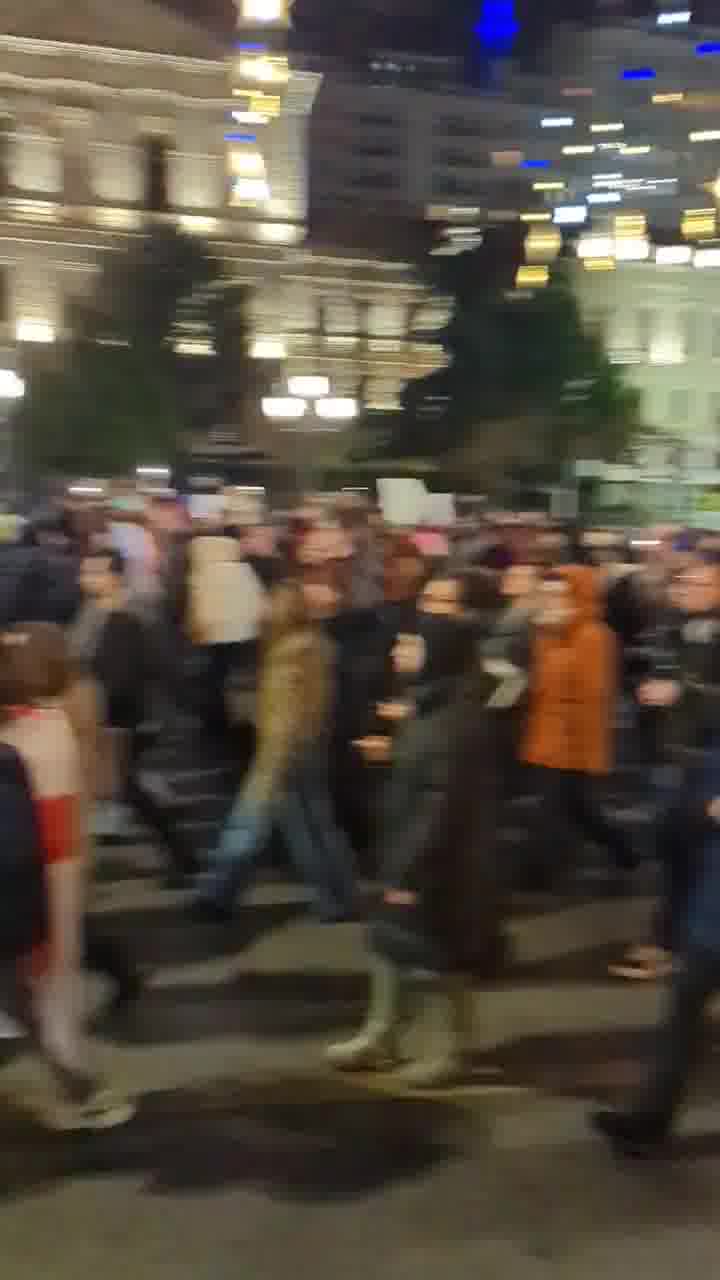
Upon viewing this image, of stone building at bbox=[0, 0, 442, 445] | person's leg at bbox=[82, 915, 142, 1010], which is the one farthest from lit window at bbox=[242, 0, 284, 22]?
person's leg at bbox=[82, 915, 142, 1010]

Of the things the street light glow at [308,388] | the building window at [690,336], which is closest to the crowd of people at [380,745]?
the street light glow at [308,388]

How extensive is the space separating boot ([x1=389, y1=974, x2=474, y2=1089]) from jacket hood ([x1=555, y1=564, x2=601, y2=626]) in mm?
2812

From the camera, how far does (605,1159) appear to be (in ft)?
15.9

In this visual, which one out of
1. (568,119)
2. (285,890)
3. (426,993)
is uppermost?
(568,119)

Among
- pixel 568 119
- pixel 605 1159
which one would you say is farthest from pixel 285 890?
pixel 568 119

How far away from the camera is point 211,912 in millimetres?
7344

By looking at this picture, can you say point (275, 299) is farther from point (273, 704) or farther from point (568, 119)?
point (273, 704)

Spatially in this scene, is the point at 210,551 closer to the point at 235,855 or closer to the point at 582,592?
the point at 582,592

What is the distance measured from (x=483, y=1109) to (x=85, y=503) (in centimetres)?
1014

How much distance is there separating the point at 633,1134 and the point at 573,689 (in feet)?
10.5

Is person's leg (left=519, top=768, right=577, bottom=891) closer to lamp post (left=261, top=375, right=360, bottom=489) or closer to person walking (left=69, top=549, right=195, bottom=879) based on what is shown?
person walking (left=69, top=549, right=195, bottom=879)

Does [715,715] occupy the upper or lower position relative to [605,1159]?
upper

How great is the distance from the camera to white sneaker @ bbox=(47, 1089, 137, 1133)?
498cm

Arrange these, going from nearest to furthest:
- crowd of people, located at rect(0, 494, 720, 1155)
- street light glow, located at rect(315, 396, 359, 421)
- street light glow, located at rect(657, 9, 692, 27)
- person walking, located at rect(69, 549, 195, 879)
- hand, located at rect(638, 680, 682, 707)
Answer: crowd of people, located at rect(0, 494, 720, 1155) → hand, located at rect(638, 680, 682, 707) → person walking, located at rect(69, 549, 195, 879) → street light glow, located at rect(315, 396, 359, 421) → street light glow, located at rect(657, 9, 692, 27)
